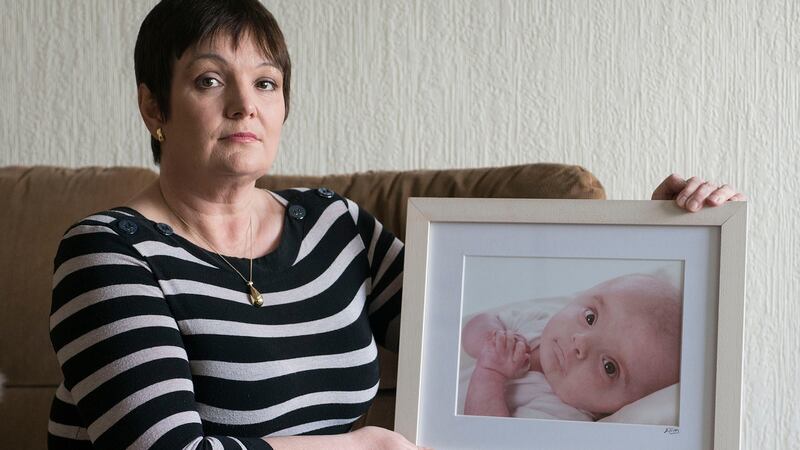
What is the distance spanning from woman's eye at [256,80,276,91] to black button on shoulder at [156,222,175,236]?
0.77ft

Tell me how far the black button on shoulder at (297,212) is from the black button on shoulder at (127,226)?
0.92ft

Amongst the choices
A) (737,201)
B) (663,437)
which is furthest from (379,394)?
(737,201)

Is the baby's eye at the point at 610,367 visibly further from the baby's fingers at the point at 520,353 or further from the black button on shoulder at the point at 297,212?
the black button on shoulder at the point at 297,212

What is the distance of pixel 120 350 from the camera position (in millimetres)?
1194

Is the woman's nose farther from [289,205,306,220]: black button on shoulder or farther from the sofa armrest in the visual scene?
the sofa armrest

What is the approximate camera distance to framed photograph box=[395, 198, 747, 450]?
4.02 ft

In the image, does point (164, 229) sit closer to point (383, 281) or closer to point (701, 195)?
point (383, 281)

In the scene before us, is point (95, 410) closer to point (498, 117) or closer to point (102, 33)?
point (498, 117)

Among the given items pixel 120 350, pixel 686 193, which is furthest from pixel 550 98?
pixel 120 350

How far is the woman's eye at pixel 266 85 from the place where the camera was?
138 cm

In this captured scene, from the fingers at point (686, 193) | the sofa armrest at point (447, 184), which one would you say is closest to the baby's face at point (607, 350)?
the fingers at point (686, 193)

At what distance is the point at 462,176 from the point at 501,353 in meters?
0.46

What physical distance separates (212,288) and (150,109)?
284 millimetres

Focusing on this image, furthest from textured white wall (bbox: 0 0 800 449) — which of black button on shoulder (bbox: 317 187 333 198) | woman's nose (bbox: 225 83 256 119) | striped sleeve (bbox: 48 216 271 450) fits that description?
striped sleeve (bbox: 48 216 271 450)
